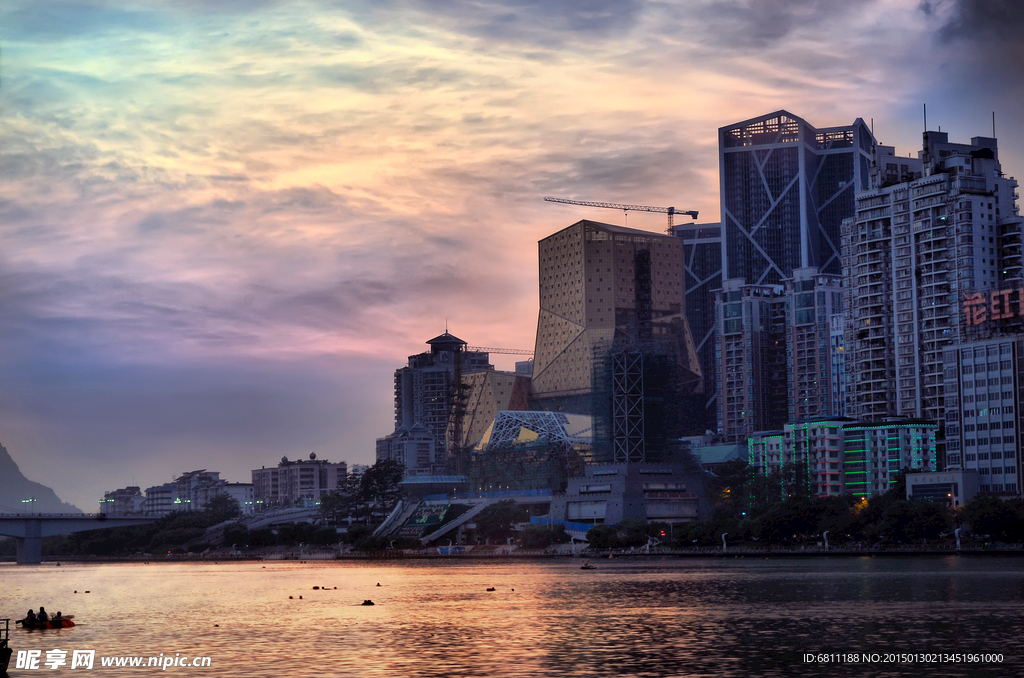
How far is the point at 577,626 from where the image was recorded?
352ft

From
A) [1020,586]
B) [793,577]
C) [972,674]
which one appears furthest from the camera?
[793,577]

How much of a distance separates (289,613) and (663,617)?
38.5 meters

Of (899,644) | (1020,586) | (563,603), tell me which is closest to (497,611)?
(563,603)

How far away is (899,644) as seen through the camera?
8844cm

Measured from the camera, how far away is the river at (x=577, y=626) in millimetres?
81375

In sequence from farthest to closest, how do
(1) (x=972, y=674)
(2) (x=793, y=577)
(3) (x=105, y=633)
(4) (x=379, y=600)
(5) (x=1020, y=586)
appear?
1. (2) (x=793, y=577)
2. (4) (x=379, y=600)
3. (5) (x=1020, y=586)
4. (3) (x=105, y=633)
5. (1) (x=972, y=674)

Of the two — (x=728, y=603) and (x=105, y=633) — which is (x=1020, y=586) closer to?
(x=728, y=603)

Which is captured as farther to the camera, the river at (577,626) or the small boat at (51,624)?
the small boat at (51,624)

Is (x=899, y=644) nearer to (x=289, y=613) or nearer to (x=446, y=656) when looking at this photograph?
(x=446, y=656)

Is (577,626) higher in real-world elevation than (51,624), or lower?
higher

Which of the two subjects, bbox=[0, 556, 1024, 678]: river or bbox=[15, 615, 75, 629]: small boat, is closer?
bbox=[0, 556, 1024, 678]: river

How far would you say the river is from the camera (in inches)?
3204

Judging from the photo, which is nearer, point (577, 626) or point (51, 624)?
point (577, 626)

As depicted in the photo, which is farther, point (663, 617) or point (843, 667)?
point (663, 617)
